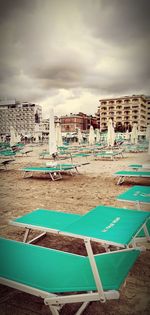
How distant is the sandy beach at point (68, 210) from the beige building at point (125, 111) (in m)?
53.8

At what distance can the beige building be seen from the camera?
57.9m

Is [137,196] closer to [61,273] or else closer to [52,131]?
[61,273]

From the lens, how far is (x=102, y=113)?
66062 mm

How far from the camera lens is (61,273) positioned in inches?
65.1

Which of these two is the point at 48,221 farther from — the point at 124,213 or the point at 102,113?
the point at 102,113

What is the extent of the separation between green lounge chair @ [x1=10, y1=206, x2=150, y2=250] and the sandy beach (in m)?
0.46

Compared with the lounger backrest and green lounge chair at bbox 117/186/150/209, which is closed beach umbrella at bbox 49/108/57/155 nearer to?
green lounge chair at bbox 117/186/150/209

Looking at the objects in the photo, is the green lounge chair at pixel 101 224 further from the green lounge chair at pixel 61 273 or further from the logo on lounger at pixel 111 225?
the green lounge chair at pixel 61 273

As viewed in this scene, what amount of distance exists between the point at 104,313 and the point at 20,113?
92374mm

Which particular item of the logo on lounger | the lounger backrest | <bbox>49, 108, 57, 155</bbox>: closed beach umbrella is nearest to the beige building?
<bbox>49, 108, 57, 155</bbox>: closed beach umbrella

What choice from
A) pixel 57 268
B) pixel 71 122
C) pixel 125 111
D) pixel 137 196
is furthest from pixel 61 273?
pixel 71 122

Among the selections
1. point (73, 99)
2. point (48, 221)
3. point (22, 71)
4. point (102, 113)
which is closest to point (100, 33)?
point (22, 71)

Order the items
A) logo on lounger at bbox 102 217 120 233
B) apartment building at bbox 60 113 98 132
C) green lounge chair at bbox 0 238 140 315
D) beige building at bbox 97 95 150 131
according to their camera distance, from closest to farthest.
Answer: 1. green lounge chair at bbox 0 238 140 315
2. logo on lounger at bbox 102 217 120 233
3. beige building at bbox 97 95 150 131
4. apartment building at bbox 60 113 98 132

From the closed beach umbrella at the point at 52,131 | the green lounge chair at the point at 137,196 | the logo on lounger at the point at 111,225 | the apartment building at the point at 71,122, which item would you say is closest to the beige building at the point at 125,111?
the apartment building at the point at 71,122
